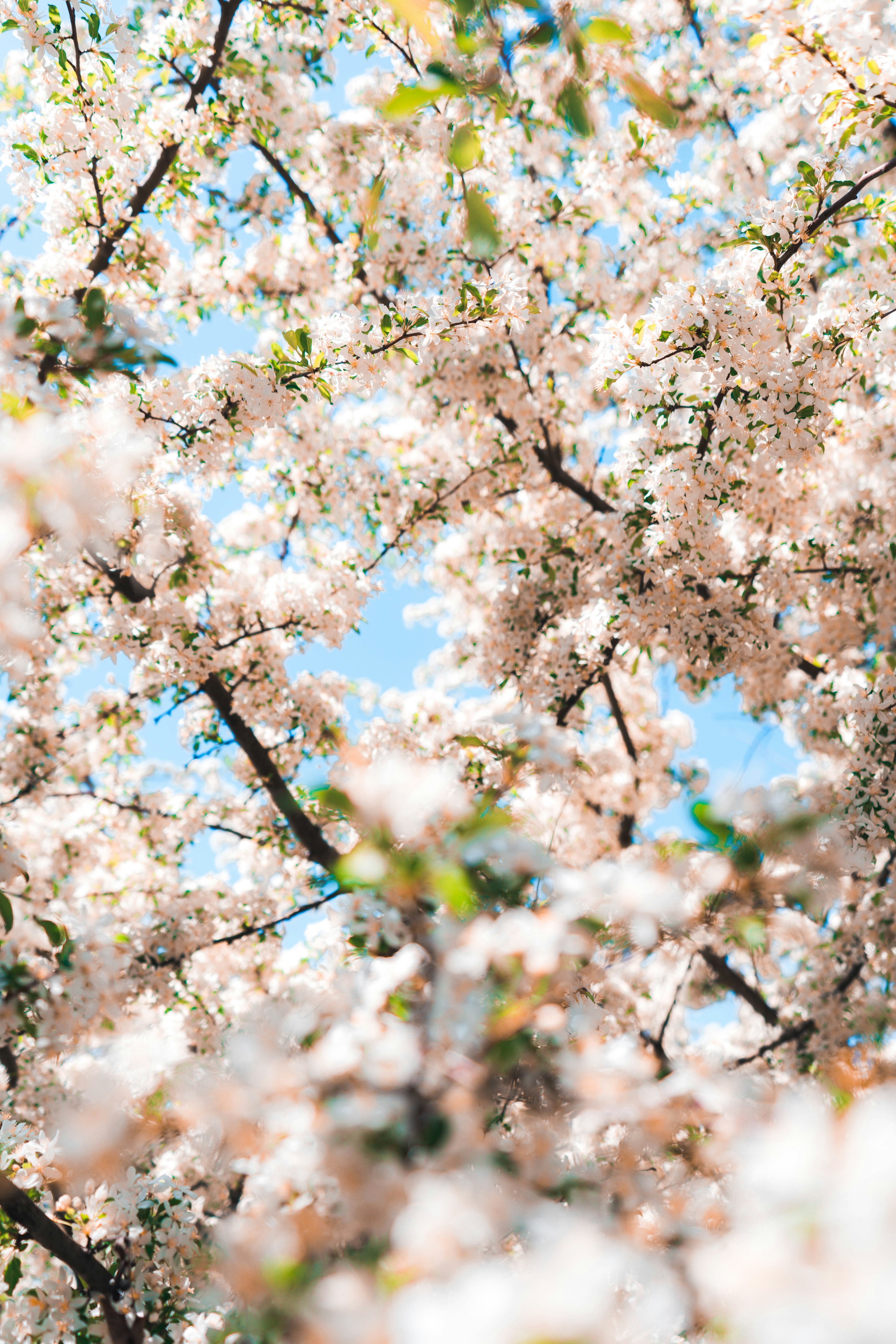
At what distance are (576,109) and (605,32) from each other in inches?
3.6

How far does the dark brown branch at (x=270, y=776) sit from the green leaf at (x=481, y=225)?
3818 millimetres

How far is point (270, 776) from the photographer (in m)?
4.67

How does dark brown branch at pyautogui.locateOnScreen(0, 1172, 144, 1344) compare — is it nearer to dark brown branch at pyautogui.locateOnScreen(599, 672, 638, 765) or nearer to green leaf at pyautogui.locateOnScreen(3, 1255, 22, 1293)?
green leaf at pyautogui.locateOnScreen(3, 1255, 22, 1293)

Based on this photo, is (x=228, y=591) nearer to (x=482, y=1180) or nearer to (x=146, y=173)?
(x=146, y=173)

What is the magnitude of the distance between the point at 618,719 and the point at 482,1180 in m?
5.50

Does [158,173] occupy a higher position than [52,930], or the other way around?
[158,173]

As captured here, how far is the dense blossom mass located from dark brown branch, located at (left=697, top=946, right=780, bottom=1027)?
0.14 m

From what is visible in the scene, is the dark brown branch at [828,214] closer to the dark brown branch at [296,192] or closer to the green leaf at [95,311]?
the green leaf at [95,311]

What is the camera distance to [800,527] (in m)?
4.73

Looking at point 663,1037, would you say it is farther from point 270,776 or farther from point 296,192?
point 296,192

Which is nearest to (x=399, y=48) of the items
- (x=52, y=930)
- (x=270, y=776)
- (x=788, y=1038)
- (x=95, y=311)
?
(x=95, y=311)

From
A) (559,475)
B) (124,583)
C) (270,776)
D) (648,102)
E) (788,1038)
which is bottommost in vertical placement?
(788,1038)

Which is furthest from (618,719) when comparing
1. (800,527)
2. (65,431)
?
(65,431)

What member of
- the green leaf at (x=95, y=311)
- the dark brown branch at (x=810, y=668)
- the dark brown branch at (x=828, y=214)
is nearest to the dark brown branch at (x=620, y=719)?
the dark brown branch at (x=810, y=668)
